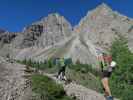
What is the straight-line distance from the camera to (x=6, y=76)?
23562 mm

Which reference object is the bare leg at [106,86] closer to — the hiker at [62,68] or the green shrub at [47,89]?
the green shrub at [47,89]

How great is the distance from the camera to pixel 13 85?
2219 cm

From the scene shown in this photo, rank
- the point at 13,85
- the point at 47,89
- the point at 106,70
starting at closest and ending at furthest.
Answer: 1. the point at 106,70
2. the point at 47,89
3. the point at 13,85

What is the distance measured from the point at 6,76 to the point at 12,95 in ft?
9.13

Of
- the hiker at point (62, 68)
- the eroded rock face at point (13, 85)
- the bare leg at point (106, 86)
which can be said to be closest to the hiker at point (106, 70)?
the bare leg at point (106, 86)

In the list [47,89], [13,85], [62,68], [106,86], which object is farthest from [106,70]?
[62,68]

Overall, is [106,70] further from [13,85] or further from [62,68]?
[62,68]

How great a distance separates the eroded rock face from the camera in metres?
21.1

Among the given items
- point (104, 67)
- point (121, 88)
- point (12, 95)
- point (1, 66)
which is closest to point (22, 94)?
point (12, 95)

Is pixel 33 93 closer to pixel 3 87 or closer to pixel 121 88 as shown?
pixel 3 87

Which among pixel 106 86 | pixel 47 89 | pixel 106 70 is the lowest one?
pixel 106 86

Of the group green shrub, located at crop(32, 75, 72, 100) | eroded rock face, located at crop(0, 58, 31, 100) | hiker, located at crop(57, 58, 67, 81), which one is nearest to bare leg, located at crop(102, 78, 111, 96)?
green shrub, located at crop(32, 75, 72, 100)

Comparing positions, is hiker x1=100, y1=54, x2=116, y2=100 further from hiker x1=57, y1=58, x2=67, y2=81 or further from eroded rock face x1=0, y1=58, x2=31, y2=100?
hiker x1=57, y1=58, x2=67, y2=81

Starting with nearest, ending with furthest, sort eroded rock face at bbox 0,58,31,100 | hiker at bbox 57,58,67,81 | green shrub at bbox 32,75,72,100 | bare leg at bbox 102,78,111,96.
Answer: bare leg at bbox 102,78,111,96
eroded rock face at bbox 0,58,31,100
green shrub at bbox 32,75,72,100
hiker at bbox 57,58,67,81
